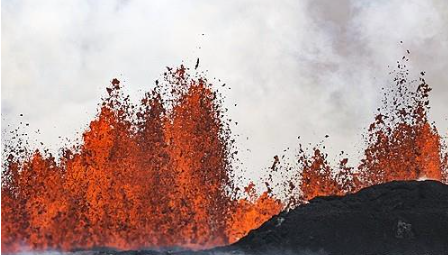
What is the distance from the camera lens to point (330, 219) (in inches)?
982

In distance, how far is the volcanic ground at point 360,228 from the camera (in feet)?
77.3

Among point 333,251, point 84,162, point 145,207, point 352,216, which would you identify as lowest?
point 333,251

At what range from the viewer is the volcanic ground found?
2355 cm

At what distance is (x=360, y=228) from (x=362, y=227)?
112mm

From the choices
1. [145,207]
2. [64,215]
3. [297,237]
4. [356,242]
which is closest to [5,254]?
[64,215]

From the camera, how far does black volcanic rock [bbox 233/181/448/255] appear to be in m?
23.5

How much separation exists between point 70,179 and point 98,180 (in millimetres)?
2489

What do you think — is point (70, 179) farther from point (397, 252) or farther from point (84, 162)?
point (397, 252)

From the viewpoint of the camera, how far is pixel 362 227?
24.6 meters

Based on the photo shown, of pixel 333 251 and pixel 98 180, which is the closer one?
pixel 333 251

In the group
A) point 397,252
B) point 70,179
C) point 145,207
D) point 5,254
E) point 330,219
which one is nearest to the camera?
point 397,252

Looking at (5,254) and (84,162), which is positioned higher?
(84,162)

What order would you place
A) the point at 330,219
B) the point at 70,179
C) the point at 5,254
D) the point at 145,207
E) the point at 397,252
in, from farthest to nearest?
the point at 70,179 → the point at 145,207 → the point at 5,254 → the point at 330,219 → the point at 397,252

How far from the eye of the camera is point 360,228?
2450cm
